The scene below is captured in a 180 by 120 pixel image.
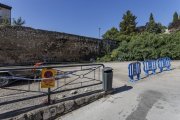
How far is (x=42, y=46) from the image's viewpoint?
23.9 meters

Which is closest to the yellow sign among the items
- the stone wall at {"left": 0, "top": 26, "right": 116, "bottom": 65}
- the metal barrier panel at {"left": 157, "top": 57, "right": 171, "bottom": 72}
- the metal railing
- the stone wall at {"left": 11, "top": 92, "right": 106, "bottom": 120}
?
the metal railing

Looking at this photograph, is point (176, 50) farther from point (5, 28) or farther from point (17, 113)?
point (17, 113)

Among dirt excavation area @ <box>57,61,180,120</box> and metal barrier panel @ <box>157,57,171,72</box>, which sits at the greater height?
metal barrier panel @ <box>157,57,171,72</box>

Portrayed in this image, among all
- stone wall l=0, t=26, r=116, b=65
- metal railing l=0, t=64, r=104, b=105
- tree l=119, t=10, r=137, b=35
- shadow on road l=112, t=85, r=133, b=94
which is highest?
tree l=119, t=10, r=137, b=35

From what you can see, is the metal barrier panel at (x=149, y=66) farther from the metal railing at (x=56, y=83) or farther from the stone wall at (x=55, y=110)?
the stone wall at (x=55, y=110)

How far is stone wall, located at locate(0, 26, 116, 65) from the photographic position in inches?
815

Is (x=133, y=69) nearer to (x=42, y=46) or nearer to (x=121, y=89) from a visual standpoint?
(x=121, y=89)

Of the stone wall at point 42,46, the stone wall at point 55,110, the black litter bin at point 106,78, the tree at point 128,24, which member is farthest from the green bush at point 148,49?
the stone wall at point 55,110

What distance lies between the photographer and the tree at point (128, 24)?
1966 inches

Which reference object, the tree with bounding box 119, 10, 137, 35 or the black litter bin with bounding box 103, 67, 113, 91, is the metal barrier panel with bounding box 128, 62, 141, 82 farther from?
the tree with bounding box 119, 10, 137, 35

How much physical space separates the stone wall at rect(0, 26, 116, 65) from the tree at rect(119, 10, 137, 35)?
2012cm

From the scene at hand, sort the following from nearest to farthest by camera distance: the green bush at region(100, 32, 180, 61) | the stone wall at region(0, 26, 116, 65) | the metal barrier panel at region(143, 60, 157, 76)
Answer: the metal barrier panel at region(143, 60, 157, 76) → the stone wall at region(0, 26, 116, 65) → the green bush at region(100, 32, 180, 61)

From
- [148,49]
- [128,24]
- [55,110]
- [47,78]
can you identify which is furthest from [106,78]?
[128,24]

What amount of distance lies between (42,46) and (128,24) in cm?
2990
